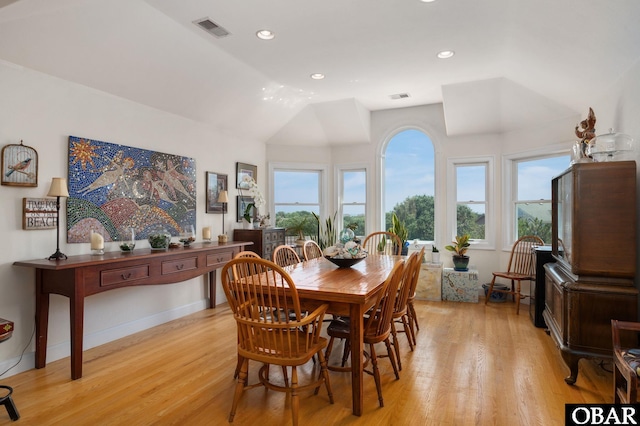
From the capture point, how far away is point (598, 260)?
2.61 meters

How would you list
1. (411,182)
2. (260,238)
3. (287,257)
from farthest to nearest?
(411,182), (260,238), (287,257)

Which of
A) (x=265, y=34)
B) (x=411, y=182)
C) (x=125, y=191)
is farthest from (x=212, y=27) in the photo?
(x=411, y=182)

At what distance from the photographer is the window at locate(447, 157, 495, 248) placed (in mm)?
5441

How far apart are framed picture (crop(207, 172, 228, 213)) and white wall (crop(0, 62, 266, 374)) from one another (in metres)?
0.46

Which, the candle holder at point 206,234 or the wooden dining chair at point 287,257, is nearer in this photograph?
the wooden dining chair at point 287,257

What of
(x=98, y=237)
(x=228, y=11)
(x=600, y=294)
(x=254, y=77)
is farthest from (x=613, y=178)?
(x=98, y=237)

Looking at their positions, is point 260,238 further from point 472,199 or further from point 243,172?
point 472,199

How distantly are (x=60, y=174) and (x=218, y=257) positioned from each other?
178 cm

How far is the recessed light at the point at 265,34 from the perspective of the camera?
128 inches

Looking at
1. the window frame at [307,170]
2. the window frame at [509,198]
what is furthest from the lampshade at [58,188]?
the window frame at [509,198]

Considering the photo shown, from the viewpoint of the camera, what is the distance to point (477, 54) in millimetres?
3732

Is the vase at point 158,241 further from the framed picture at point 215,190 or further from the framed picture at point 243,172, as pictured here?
the framed picture at point 243,172

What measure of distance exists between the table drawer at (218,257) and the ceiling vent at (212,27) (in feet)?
7.59

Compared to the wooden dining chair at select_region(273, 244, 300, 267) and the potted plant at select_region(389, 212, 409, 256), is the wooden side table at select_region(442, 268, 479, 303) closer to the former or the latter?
the potted plant at select_region(389, 212, 409, 256)
